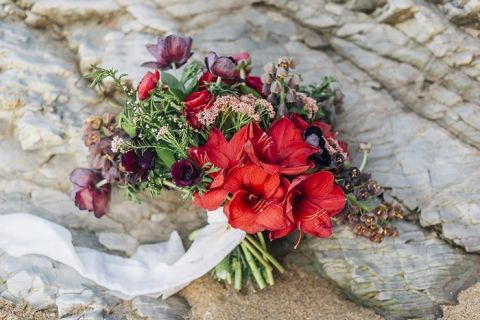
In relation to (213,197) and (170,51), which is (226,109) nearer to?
(213,197)

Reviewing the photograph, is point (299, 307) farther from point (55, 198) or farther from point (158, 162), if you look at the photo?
point (55, 198)

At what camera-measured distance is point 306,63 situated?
10.2ft

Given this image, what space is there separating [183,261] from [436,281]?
3.36 ft

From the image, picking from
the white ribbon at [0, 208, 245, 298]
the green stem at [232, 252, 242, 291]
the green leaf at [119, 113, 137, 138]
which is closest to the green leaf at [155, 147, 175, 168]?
the green leaf at [119, 113, 137, 138]

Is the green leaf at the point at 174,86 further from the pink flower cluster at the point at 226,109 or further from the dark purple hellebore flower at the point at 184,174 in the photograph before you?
the dark purple hellebore flower at the point at 184,174

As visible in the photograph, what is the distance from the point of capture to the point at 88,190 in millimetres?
2703

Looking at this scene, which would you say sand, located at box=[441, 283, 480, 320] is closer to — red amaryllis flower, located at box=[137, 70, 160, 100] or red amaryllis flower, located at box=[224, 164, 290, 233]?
red amaryllis flower, located at box=[224, 164, 290, 233]

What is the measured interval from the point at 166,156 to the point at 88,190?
48 cm

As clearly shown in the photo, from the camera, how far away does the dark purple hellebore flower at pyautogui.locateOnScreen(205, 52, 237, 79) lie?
243 centimetres

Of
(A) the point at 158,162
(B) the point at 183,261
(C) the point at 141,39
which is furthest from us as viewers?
(C) the point at 141,39

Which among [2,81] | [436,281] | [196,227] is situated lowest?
[196,227]

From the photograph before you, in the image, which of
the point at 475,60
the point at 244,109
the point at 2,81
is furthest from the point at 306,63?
the point at 2,81

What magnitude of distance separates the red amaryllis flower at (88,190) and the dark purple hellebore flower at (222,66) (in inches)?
27.6

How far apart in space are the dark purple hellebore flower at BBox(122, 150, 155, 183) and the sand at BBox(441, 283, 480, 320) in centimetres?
126
